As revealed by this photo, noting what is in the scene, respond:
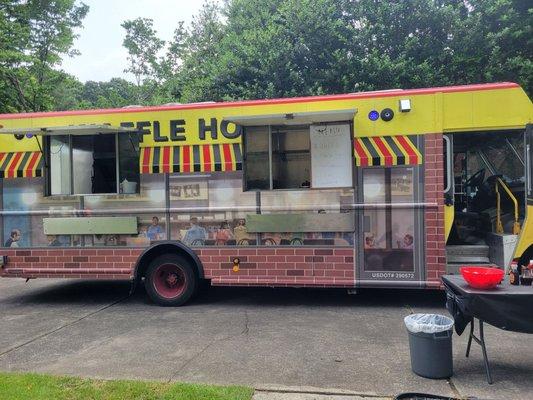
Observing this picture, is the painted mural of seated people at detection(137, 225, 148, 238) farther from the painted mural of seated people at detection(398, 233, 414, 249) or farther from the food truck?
the painted mural of seated people at detection(398, 233, 414, 249)

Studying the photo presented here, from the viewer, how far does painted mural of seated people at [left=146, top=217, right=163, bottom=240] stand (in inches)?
283

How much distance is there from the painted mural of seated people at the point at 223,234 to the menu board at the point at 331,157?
1.40 metres

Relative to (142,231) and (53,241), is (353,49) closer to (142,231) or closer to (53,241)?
(142,231)

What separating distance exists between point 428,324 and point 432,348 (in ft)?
0.71

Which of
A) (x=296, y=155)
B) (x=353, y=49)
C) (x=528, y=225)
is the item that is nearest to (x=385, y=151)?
(x=296, y=155)

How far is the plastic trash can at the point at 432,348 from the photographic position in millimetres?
4316

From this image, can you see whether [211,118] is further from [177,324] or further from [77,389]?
[77,389]

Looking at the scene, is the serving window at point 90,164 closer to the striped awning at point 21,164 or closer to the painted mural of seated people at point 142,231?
the striped awning at point 21,164

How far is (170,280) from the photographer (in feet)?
24.3

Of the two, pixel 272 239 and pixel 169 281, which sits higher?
pixel 272 239

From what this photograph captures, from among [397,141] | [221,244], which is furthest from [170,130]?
[397,141]

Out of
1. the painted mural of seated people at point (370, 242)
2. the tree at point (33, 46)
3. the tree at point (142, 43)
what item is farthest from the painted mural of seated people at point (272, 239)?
the tree at point (142, 43)

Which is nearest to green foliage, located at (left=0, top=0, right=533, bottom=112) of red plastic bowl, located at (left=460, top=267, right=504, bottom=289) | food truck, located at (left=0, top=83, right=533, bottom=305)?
food truck, located at (left=0, top=83, right=533, bottom=305)

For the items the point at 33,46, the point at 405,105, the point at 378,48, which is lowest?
the point at 405,105
